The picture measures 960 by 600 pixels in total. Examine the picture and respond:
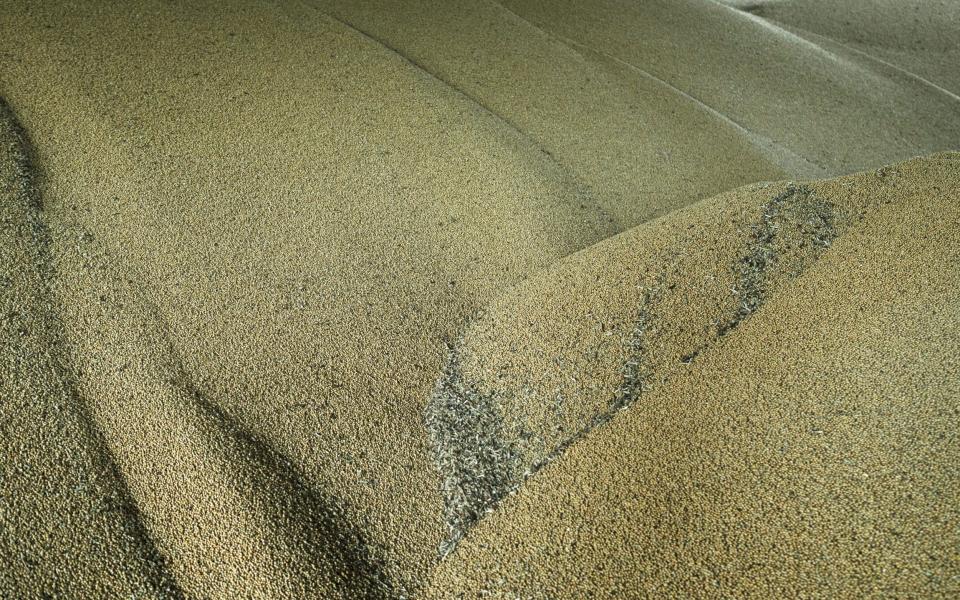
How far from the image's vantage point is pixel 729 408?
1.36 meters

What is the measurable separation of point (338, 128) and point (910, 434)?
1.80 meters

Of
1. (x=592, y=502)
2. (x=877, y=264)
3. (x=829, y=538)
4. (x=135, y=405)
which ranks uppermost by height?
(x=877, y=264)

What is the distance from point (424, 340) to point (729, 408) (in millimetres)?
690

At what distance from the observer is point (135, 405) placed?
1.43 meters

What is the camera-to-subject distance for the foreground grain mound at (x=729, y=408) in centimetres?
111

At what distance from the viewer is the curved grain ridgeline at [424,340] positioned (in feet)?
3.88

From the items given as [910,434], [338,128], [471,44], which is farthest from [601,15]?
[910,434]

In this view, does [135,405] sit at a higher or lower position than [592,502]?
lower

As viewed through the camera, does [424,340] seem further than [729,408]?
Yes

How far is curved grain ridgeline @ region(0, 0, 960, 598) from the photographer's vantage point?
46.5 inches

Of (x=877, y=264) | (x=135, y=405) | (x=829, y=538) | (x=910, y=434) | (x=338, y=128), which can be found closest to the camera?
(x=829, y=538)

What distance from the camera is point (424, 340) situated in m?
1.72

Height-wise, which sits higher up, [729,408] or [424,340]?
[729,408]

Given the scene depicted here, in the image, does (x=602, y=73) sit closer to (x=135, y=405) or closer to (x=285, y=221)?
(x=285, y=221)
